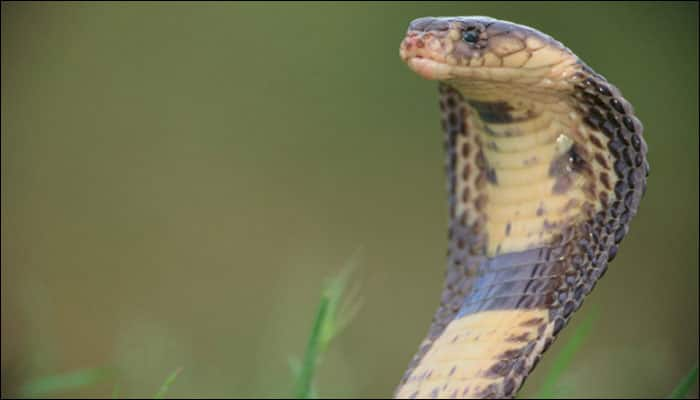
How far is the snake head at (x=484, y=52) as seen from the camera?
316 centimetres

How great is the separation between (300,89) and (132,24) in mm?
1277

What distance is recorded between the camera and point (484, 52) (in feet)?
10.4

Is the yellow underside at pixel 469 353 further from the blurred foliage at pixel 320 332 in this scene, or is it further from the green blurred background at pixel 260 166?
the green blurred background at pixel 260 166

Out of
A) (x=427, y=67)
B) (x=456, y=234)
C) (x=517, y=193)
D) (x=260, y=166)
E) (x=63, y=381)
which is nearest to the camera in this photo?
(x=427, y=67)

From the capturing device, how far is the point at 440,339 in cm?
338

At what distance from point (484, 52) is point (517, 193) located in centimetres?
39

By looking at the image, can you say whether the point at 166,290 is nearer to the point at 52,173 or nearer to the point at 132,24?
the point at 52,173

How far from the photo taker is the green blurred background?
788 centimetres

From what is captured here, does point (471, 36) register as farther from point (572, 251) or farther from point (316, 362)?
point (316, 362)

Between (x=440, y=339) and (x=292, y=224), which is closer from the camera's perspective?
(x=440, y=339)

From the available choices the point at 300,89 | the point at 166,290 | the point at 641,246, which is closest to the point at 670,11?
the point at 641,246

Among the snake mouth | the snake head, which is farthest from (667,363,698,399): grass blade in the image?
the snake mouth

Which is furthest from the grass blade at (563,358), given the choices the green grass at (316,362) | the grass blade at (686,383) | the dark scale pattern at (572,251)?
the dark scale pattern at (572,251)

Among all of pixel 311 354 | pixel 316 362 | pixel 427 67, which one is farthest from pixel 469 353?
pixel 316 362
